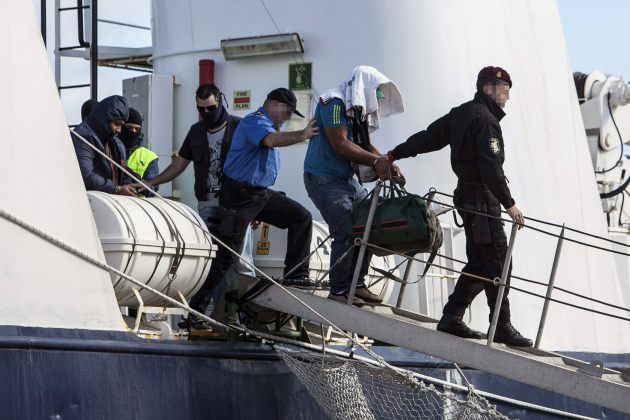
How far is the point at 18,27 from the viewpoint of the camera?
5.47 meters

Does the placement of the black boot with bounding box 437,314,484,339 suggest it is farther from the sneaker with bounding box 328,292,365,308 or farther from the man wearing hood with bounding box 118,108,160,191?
the man wearing hood with bounding box 118,108,160,191

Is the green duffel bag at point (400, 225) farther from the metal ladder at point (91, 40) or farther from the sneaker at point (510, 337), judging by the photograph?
the metal ladder at point (91, 40)

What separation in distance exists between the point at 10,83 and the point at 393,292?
150 inches

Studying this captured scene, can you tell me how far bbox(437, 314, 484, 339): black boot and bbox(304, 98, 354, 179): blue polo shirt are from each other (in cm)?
94

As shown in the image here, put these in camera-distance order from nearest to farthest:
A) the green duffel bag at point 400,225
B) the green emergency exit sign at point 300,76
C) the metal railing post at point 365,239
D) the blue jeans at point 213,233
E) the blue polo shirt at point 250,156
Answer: the metal railing post at point 365,239 → the green duffel bag at point 400,225 → the blue polo shirt at point 250,156 → the blue jeans at point 213,233 → the green emergency exit sign at point 300,76

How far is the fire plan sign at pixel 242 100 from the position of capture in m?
9.14

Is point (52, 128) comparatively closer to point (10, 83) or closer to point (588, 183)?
point (10, 83)

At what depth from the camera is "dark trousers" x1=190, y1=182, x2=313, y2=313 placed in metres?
6.99

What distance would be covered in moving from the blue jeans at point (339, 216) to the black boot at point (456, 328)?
0.49m

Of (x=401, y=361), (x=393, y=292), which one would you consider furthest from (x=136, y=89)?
(x=401, y=361)

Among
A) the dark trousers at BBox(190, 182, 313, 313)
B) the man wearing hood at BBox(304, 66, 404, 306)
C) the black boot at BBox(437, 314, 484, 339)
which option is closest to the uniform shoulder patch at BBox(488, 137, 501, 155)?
the man wearing hood at BBox(304, 66, 404, 306)

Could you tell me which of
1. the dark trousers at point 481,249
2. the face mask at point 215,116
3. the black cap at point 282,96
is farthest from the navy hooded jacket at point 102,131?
the dark trousers at point 481,249

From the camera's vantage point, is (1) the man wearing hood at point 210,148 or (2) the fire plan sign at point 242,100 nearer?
(1) the man wearing hood at point 210,148

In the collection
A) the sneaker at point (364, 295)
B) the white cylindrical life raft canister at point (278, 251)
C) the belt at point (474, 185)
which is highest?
the belt at point (474, 185)
